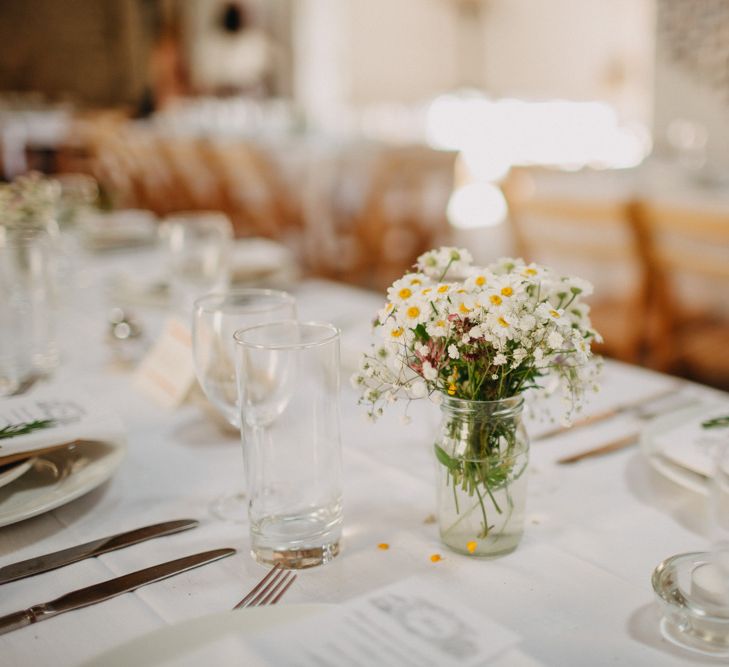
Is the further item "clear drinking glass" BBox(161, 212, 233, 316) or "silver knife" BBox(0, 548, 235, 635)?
"clear drinking glass" BBox(161, 212, 233, 316)

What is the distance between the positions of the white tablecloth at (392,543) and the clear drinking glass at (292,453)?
3 centimetres

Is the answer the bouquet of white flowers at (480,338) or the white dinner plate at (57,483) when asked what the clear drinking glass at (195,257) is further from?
→ the bouquet of white flowers at (480,338)

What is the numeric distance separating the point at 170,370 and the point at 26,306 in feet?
1.07

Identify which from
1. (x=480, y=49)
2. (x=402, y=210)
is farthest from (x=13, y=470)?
(x=480, y=49)

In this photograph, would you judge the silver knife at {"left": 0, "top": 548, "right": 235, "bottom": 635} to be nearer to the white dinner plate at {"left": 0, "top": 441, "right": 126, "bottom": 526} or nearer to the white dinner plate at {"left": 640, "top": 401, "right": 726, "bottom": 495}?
the white dinner plate at {"left": 0, "top": 441, "right": 126, "bottom": 526}

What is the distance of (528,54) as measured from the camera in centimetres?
1075

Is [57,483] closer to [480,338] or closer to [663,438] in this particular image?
[480,338]

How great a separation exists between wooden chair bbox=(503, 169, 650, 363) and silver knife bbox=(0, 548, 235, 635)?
6.69 ft

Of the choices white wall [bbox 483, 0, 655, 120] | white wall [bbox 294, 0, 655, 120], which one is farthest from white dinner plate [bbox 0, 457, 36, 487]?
white wall [bbox 294, 0, 655, 120]

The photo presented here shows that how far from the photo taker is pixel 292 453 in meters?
0.83

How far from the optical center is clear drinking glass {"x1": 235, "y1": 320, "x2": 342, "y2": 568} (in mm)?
809

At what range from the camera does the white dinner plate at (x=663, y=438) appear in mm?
936

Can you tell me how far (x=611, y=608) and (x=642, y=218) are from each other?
2.04 meters

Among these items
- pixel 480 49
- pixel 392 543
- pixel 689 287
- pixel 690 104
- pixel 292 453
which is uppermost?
pixel 480 49
